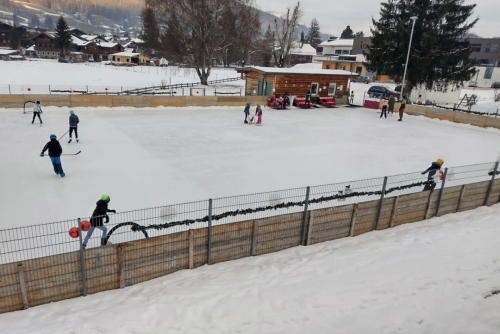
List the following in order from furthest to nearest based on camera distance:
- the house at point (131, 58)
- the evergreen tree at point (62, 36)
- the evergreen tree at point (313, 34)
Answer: the evergreen tree at point (313, 34), the house at point (131, 58), the evergreen tree at point (62, 36)

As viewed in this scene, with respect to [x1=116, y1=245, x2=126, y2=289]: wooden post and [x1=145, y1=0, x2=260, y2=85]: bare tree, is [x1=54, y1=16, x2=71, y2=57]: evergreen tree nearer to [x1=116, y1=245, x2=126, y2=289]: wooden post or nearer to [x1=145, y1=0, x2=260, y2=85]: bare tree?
[x1=145, y1=0, x2=260, y2=85]: bare tree

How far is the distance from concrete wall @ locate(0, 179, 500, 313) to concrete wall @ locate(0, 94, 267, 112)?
18193 mm

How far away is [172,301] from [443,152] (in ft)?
47.6

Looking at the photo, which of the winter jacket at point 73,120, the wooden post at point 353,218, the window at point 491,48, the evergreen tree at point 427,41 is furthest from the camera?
the window at point 491,48

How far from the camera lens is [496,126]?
22844 mm

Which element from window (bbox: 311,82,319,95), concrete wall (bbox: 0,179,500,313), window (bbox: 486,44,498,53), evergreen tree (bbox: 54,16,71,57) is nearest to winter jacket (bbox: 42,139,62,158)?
concrete wall (bbox: 0,179,500,313)

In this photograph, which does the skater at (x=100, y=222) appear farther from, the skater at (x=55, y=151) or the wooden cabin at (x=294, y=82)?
the wooden cabin at (x=294, y=82)

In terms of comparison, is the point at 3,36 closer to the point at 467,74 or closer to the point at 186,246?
the point at 467,74

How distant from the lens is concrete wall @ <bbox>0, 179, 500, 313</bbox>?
5.23 metres

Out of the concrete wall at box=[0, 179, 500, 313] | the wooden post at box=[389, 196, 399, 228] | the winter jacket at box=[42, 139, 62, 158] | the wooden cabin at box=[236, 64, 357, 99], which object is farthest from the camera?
the wooden cabin at box=[236, 64, 357, 99]

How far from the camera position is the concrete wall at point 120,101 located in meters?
20.3

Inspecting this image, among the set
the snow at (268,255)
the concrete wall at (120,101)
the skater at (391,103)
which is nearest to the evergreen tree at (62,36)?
the concrete wall at (120,101)

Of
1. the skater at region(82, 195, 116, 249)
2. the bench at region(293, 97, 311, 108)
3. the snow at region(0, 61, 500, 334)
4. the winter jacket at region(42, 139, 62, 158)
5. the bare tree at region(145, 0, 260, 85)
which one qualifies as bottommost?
the snow at region(0, 61, 500, 334)

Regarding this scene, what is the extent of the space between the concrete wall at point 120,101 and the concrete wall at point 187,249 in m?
18.2
